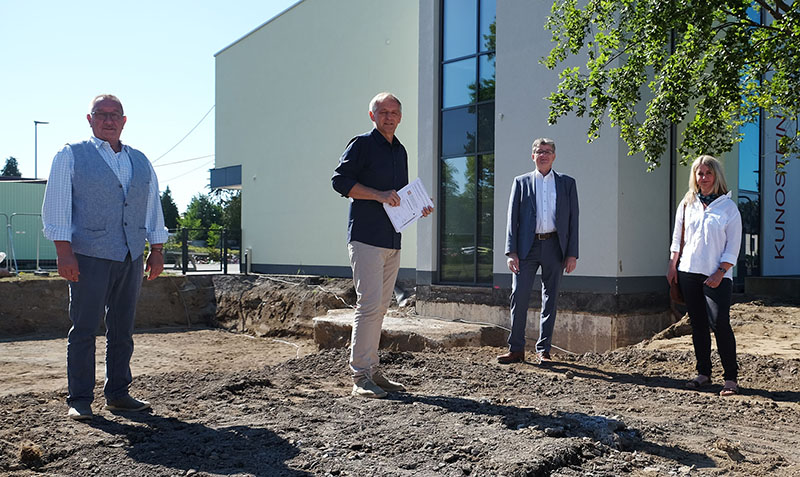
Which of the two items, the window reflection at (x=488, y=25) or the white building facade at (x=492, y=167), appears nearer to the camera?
the white building facade at (x=492, y=167)

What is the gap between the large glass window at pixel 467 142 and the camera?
9.64 meters

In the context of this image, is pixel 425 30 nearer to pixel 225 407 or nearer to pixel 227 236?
pixel 225 407

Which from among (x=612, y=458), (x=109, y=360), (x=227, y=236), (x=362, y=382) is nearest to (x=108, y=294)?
(x=109, y=360)

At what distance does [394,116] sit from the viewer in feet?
13.6

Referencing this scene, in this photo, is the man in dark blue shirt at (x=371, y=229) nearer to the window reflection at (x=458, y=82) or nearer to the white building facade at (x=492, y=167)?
the white building facade at (x=492, y=167)

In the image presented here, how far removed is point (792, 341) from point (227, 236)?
45.8 feet

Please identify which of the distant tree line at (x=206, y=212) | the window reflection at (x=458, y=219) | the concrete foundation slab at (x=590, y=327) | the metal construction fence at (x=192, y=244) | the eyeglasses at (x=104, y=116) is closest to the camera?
the eyeglasses at (x=104, y=116)

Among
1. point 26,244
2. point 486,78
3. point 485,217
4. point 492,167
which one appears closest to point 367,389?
point 485,217

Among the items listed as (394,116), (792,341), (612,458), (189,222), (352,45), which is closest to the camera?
(612,458)

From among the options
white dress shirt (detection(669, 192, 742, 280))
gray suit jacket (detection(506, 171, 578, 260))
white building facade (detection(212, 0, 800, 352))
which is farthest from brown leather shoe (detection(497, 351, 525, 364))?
white building facade (detection(212, 0, 800, 352))

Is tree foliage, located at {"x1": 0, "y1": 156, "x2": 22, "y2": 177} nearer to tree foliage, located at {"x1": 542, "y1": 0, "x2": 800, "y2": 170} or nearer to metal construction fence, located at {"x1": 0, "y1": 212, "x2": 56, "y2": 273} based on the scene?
metal construction fence, located at {"x1": 0, "y1": 212, "x2": 56, "y2": 273}

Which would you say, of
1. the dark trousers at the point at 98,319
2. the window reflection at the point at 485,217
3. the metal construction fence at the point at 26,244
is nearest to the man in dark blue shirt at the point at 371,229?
the dark trousers at the point at 98,319

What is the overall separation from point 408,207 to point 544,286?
6.71 ft

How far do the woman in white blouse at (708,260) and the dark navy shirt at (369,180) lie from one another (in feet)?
7.10
